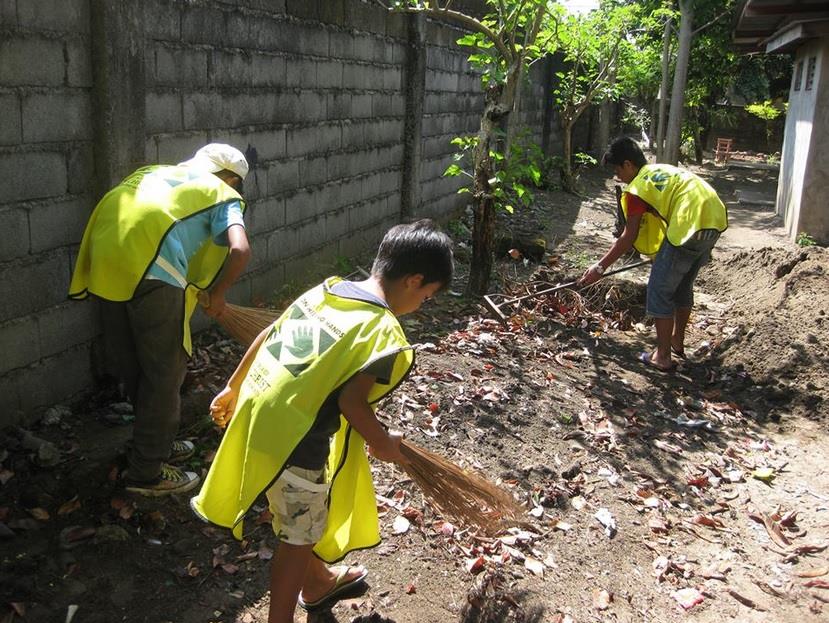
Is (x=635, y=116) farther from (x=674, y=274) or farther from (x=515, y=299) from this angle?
(x=674, y=274)

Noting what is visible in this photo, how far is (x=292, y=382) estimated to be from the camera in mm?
2480

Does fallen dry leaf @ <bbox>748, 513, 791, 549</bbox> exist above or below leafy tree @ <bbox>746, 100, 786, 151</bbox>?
below

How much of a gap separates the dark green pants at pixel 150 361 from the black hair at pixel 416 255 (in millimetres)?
1350

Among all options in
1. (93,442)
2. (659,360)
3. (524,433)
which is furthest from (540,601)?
(659,360)

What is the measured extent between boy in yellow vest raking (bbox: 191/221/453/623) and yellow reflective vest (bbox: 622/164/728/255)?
11.6ft

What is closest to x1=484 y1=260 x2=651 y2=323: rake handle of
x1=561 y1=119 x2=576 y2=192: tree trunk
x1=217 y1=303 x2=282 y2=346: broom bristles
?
x1=217 y1=303 x2=282 y2=346: broom bristles

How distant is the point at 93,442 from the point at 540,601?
92.4 inches

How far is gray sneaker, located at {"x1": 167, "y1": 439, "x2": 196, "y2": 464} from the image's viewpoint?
4070mm

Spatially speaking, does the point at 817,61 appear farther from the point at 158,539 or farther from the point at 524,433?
the point at 158,539

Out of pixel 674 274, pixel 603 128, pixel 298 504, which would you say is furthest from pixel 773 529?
pixel 603 128

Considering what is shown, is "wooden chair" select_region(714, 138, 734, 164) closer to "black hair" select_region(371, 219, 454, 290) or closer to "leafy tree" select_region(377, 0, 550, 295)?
"leafy tree" select_region(377, 0, 550, 295)

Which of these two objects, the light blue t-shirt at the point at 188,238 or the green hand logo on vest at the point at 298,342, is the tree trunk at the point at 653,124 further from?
the green hand logo on vest at the point at 298,342

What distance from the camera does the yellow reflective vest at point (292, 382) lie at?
96.0 inches

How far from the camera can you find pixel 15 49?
3756mm
